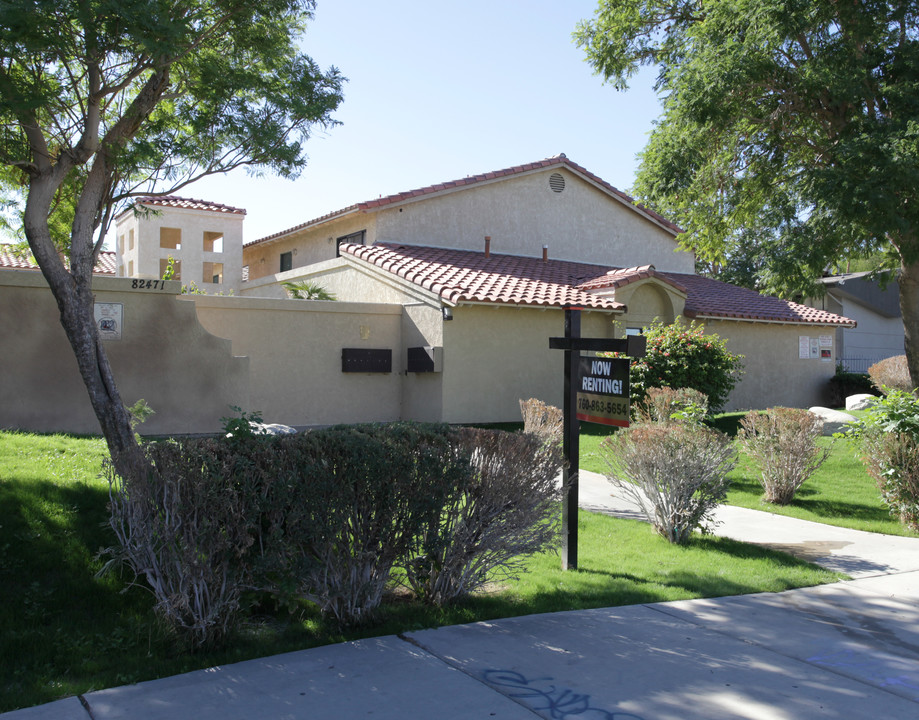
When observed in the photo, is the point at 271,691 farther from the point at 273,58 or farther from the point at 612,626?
the point at 273,58

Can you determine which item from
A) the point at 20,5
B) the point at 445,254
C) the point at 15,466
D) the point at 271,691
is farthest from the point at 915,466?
the point at 445,254

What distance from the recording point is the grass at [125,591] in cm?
457

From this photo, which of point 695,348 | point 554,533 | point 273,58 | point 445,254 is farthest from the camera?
point 445,254

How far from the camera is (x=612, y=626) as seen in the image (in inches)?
213

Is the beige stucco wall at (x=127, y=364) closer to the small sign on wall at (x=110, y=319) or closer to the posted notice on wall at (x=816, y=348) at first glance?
the small sign on wall at (x=110, y=319)

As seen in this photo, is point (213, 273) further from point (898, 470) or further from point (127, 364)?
Result: point (898, 470)

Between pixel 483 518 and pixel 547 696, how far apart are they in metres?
1.47

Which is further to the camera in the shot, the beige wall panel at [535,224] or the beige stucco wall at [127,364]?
the beige wall panel at [535,224]

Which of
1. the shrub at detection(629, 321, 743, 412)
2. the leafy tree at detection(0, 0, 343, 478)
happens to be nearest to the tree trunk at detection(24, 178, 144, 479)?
the leafy tree at detection(0, 0, 343, 478)

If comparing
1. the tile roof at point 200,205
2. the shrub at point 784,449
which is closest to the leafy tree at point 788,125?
the shrub at point 784,449

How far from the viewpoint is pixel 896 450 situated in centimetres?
889

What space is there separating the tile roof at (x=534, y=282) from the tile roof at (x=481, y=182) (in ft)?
3.67

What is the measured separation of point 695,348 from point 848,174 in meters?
3.96

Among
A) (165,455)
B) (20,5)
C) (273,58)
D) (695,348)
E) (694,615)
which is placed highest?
(273,58)
